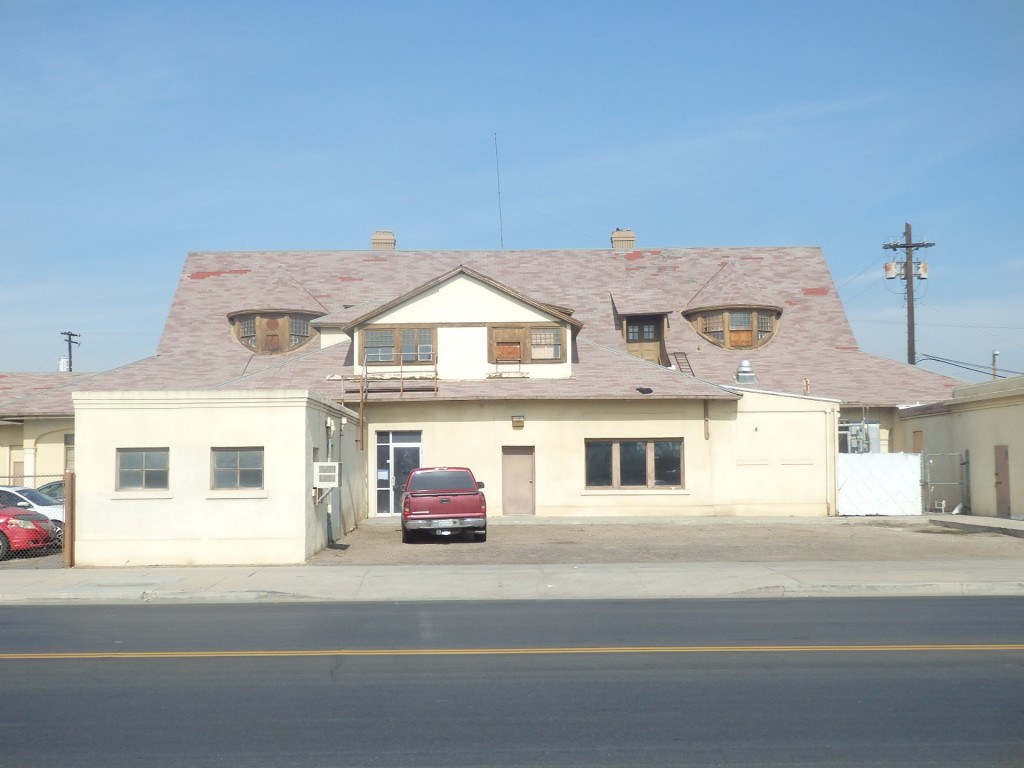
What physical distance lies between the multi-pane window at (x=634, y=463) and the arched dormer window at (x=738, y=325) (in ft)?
26.7

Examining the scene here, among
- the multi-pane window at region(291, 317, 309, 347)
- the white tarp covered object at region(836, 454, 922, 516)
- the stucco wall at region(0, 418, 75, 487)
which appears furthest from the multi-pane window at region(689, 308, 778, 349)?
the stucco wall at region(0, 418, 75, 487)

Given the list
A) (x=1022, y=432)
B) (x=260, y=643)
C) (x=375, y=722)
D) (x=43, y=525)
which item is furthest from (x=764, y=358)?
(x=375, y=722)

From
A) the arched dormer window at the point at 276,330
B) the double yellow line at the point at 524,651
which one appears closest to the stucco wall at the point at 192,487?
the double yellow line at the point at 524,651

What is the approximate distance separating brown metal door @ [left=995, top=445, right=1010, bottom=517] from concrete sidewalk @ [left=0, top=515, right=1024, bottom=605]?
892cm

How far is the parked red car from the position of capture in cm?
2117

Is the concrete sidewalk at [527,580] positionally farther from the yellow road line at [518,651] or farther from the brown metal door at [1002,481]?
the brown metal door at [1002,481]

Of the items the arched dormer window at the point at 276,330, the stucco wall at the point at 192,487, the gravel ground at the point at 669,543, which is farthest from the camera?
the arched dormer window at the point at 276,330

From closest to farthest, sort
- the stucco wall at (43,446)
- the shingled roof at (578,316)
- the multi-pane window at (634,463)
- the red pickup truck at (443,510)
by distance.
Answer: the red pickup truck at (443,510), the multi-pane window at (634,463), the shingled roof at (578,316), the stucco wall at (43,446)

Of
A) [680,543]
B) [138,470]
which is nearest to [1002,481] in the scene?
[680,543]

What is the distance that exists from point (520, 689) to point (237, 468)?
12889 mm

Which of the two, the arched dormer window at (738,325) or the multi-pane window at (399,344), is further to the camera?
the arched dormer window at (738,325)

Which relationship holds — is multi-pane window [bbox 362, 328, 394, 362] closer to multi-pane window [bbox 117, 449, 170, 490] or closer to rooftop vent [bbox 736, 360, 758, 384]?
rooftop vent [bbox 736, 360, 758, 384]

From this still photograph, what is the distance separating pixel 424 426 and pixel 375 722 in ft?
77.3

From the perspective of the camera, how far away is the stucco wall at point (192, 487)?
2020cm
